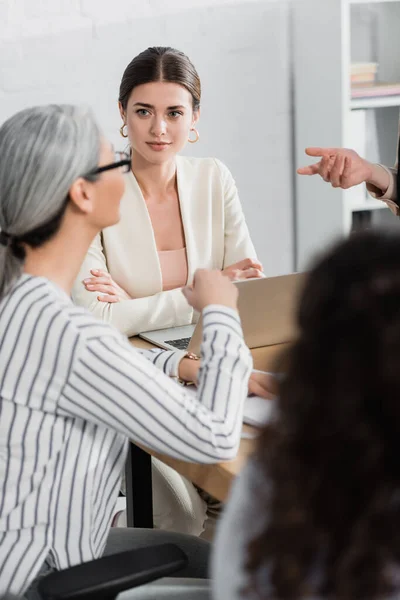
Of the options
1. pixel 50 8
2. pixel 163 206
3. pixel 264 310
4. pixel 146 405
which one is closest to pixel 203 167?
pixel 163 206

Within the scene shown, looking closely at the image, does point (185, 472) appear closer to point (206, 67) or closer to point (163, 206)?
point (163, 206)

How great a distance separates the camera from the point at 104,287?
2.06 meters

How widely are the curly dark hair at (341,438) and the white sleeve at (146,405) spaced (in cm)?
46

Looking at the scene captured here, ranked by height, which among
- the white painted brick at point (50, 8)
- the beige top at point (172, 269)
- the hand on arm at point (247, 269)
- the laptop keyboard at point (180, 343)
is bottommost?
the laptop keyboard at point (180, 343)

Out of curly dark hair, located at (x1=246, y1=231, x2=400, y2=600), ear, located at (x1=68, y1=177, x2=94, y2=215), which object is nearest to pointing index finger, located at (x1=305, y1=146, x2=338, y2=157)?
ear, located at (x1=68, y1=177, x2=94, y2=215)

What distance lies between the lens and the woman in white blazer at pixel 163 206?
7.29ft

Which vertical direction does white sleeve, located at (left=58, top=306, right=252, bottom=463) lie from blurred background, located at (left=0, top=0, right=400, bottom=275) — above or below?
below

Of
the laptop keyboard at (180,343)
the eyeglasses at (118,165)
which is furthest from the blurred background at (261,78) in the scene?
the eyeglasses at (118,165)

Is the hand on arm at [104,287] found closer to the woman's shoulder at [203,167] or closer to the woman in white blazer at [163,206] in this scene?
the woman in white blazer at [163,206]

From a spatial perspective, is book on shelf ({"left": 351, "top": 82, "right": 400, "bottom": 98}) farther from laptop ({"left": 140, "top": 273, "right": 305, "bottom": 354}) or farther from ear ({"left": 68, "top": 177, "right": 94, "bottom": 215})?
ear ({"left": 68, "top": 177, "right": 94, "bottom": 215})

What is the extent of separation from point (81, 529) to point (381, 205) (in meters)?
2.58

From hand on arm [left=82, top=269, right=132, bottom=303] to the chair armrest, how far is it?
99cm

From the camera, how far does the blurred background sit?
317cm

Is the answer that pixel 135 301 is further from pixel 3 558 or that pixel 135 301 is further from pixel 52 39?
pixel 52 39
